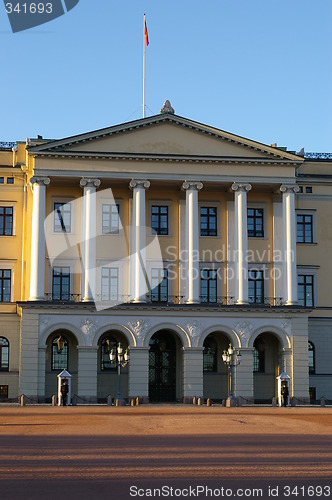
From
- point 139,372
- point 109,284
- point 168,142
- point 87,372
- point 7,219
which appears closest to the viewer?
point 87,372

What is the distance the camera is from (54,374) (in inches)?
2370

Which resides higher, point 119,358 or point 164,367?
point 119,358

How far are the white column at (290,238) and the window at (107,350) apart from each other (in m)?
12.1

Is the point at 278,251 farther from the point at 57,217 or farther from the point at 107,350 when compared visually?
the point at 57,217

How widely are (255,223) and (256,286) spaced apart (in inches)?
176

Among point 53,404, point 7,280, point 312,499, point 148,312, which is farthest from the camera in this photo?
point 7,280

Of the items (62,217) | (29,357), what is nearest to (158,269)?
(62,217)

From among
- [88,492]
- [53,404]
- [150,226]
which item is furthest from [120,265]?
[88,492]

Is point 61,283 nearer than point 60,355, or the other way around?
point 60,355

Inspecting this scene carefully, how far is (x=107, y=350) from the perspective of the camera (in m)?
61.3

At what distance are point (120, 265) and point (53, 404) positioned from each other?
37.3 feet

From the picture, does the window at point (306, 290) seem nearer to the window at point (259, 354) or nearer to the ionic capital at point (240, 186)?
the window at point (259, 354)

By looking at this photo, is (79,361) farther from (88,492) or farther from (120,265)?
(88,492)

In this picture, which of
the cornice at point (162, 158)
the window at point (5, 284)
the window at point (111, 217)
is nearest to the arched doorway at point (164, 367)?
the window at point (111, 217)
